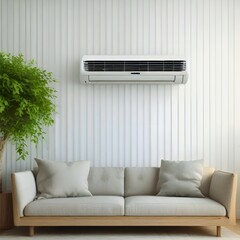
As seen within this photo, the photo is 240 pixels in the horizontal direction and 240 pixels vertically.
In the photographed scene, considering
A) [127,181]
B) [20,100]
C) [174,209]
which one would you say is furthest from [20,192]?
[174,209]

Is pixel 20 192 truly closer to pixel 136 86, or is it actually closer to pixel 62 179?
pixel 62 179

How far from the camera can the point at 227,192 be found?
17.0ft

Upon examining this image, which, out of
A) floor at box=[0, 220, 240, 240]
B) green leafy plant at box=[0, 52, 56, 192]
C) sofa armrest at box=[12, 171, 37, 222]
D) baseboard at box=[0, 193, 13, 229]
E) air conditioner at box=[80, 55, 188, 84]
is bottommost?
floor at box=[0, 220, 240, 240]

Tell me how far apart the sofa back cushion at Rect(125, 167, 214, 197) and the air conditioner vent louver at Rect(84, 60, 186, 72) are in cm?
115

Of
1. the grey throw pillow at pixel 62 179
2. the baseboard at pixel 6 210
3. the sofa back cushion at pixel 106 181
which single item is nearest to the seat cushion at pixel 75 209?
the grey throw pillow at pixel 62 179

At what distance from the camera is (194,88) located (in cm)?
627

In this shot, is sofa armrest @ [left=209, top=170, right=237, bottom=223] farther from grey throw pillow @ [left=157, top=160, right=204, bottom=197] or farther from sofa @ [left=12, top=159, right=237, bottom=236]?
grey throw pillow @ [left=157, top=160, right=204, bottom=197]

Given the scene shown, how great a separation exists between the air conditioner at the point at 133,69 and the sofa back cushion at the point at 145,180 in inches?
41.8

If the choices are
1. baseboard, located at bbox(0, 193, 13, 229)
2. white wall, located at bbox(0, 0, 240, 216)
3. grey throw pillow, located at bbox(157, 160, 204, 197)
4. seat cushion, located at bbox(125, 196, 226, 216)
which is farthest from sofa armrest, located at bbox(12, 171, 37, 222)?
grey throw pillow, located at bbox(157, 160, 204, 197)

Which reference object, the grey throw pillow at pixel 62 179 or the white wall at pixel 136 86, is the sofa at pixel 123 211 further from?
the white wall at pixel 136 86

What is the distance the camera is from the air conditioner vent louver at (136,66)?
5.97m

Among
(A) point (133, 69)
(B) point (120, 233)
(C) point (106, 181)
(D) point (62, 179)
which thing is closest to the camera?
(B) point (120, 233)

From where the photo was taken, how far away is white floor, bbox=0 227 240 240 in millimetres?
5172

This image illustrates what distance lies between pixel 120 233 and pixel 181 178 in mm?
892
